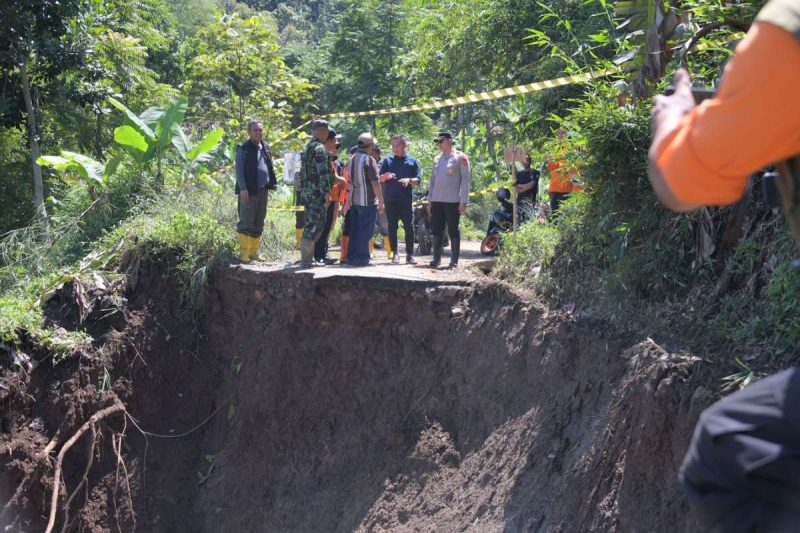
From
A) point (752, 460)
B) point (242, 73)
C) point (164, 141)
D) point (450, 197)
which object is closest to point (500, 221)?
point (450, 197)

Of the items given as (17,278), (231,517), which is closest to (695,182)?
(231,517)

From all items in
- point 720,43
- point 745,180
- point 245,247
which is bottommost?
point 245,247

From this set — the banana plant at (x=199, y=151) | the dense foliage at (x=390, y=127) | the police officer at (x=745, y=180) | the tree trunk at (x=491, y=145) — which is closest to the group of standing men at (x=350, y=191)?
the dense foliage at (x=390, y=127)

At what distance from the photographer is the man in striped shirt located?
1114 centimetres

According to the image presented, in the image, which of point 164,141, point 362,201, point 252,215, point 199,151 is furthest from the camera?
point 164,141

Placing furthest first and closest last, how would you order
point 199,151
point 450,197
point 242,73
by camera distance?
point 242,73
point 199,151
point 450,197

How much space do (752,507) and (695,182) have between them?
2.96ft

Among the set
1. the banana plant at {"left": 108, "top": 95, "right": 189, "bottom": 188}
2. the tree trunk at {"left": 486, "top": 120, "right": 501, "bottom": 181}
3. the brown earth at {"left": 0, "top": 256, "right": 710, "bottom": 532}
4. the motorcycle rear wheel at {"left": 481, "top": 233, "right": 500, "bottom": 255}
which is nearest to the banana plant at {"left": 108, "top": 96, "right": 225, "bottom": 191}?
the banana plant at {"left": 108, "top": 95, "right": 189, "bottom": 188}

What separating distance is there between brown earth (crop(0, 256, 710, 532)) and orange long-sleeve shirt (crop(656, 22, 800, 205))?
3222 millimetres

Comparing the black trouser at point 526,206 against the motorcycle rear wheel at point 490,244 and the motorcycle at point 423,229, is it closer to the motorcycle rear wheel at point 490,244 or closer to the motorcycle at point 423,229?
the motorcycle rear wheel at point 490,244

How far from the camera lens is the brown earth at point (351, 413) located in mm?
6062

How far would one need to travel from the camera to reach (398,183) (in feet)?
38.3

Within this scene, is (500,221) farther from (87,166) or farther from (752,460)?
(752,460)

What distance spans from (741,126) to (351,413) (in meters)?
7.65
